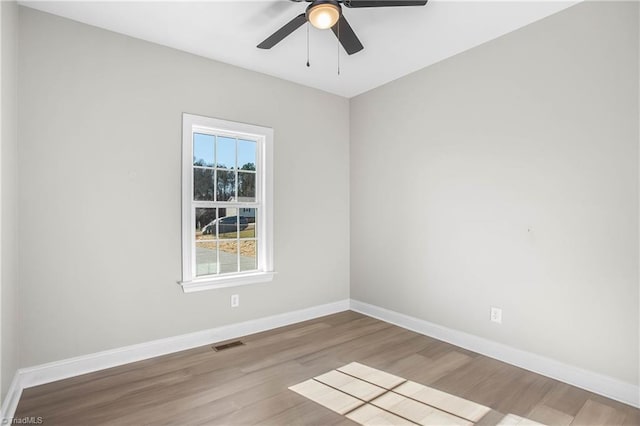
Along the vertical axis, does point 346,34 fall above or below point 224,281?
above

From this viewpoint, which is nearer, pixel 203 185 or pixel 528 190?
pixel 528 190

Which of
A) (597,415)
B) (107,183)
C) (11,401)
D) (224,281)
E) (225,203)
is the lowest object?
(597,415)

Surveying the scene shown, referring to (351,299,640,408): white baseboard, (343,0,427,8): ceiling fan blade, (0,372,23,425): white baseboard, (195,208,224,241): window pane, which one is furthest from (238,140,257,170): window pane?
(0,372,23,425): white baseboard

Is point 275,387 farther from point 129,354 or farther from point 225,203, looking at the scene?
point 225,203

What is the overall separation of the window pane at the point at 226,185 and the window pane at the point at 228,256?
1.55 ft

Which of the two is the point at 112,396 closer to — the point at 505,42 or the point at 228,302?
the point at 228,302

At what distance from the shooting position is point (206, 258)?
3424 mm

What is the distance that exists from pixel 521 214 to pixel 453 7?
172 centimetres

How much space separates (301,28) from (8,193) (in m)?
2.42

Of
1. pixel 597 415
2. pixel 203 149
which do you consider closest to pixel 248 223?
pixel 203 149

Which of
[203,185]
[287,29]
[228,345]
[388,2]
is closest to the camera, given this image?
[388,2]

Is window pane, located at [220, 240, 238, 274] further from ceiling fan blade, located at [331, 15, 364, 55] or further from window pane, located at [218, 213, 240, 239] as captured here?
ceiling fan blade, located at [331, 15, 364, 55]

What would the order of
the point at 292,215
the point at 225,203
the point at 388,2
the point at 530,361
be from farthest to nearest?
the point at 292,215
the point at 225,203
the point at 530,361
the point at 388,2

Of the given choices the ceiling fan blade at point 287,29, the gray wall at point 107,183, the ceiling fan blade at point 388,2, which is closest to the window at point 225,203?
the gray wall at point 107,183
